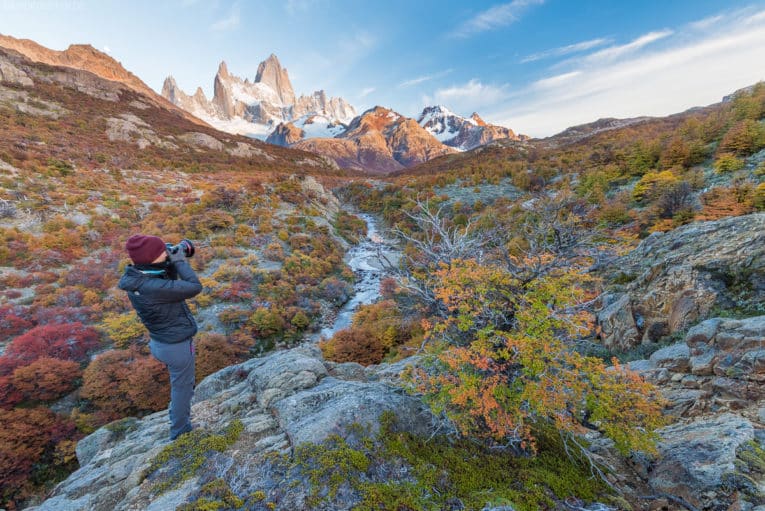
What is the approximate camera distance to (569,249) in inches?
134

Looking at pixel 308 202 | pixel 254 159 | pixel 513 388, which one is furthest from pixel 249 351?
pixel 254 159

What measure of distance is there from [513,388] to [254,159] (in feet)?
164

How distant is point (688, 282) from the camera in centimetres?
624

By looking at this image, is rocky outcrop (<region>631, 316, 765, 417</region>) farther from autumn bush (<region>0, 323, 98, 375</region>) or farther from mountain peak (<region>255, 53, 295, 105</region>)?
mountain peak (<region>255, 53, 295, 105</region>)

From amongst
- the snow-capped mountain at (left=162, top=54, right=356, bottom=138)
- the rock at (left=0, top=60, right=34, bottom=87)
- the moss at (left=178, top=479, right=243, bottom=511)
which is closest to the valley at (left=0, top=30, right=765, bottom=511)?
the moss at (left=178, top=479, right=243, bottom=511)

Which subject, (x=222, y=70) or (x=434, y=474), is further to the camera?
(x=222, y=70)

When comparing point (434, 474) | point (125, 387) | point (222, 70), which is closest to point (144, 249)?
point (434, 474)

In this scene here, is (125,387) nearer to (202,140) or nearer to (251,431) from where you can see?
(251,431)

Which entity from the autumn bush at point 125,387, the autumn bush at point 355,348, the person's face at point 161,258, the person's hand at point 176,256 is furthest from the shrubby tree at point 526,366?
the autumn bush at point 125,387

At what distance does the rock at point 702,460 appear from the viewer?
112 inches

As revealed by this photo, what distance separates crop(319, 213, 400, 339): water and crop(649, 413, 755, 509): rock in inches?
341

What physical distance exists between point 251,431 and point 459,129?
180m

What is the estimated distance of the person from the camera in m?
3.57

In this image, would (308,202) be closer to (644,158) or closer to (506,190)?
(506,190)
